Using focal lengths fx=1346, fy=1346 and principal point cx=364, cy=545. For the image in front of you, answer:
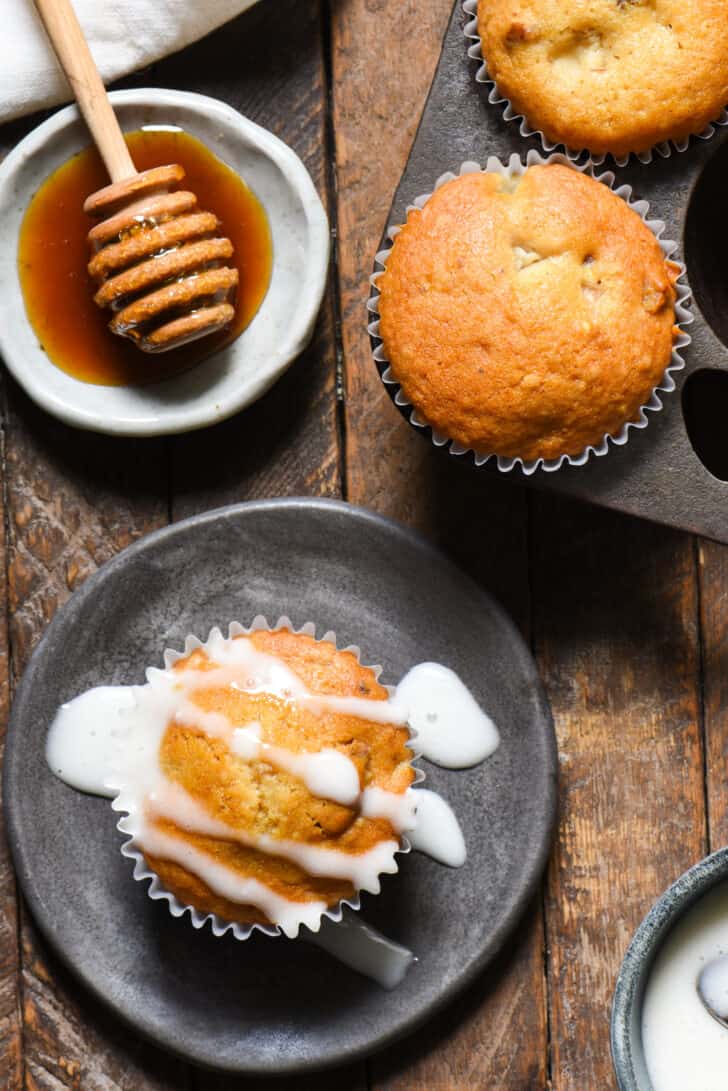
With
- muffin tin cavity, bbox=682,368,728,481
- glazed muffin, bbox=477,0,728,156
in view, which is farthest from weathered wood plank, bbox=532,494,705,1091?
glazed muffin, bbox=477,0,728,156

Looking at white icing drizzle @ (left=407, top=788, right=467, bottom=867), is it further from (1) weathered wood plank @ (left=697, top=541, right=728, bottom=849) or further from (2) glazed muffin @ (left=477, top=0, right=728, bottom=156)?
(2) glazed muffin @ (left=477, top=0, right=728, bottom=156)

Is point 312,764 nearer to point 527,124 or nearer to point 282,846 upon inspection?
point 282,846

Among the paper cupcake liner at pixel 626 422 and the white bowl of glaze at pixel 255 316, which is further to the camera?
the white bowl of glaze at pixel 255 316

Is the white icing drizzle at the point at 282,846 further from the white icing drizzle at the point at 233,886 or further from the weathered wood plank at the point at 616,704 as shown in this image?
the weathered wood plank at the point at 616,704

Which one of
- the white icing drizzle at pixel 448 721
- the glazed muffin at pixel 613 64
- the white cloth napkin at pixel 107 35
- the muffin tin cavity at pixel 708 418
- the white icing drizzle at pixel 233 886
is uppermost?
the white cloth napkin at pixel 107 35

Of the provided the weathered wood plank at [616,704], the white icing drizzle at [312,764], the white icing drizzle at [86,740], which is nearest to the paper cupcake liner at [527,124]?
the weathered wood plank at [616,704]

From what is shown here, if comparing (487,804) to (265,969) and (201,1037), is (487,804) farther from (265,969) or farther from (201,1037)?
(201,1037)

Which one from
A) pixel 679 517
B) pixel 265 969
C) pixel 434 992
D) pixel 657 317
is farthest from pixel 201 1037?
pixel 657 317
